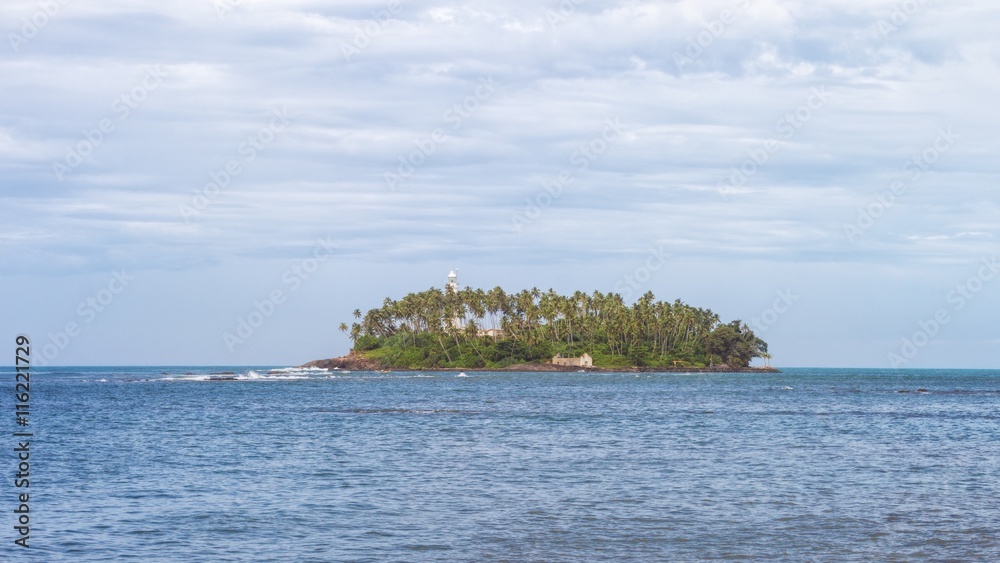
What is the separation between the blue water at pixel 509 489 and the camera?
2212 centimetres

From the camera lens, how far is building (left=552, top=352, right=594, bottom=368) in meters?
190

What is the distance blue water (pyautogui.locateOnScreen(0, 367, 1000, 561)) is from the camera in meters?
22.1

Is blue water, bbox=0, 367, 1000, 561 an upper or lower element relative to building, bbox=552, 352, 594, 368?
lower

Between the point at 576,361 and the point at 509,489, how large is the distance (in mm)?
162874

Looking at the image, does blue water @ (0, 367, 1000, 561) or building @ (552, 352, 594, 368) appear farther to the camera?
building @ (552, 352, 594, 368)

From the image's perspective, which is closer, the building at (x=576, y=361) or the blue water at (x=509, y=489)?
the blue water at (x=509, y=489)

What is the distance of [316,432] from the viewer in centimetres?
5009

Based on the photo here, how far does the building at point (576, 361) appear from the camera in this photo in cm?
19050

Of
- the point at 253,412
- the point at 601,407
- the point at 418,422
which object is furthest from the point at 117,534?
the point at 601,407

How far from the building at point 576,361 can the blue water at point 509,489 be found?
426ft

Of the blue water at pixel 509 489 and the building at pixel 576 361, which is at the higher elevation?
the building at pixel 576 361

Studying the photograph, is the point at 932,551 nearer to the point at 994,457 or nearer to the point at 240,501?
the point at 240,501

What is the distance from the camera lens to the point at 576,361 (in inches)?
7564

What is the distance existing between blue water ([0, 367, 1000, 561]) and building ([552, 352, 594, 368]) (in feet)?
426
